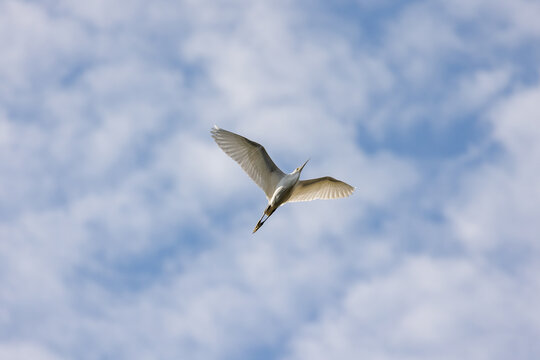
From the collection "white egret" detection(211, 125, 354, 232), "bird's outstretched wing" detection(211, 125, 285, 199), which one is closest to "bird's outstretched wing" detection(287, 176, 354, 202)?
"white egret" detection(211, 125, 354, 232)

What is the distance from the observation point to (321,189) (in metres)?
30.1

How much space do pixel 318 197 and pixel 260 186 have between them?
3.16 m

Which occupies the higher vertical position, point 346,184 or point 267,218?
point 346,184

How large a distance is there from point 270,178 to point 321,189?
2853 mm

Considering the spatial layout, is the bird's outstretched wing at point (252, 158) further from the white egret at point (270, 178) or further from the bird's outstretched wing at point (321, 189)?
the bird's outstretched wing at point (321, 189)

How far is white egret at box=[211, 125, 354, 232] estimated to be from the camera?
27.3 metres

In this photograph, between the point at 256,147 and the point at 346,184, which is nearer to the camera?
the point at 256,147

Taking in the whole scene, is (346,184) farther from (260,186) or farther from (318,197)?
(260,186)

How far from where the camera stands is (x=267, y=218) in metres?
28.8

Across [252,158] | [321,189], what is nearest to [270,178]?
[252,158]

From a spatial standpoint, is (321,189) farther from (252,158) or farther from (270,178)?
(252,158)

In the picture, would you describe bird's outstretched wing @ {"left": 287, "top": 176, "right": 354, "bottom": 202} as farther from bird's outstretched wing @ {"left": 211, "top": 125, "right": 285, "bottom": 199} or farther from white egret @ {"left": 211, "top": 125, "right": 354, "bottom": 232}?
bird's outstretched wing @ {"left": 211, "top": 125, "right": 285, "bottom": 199}

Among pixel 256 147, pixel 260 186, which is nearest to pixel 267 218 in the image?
pixel 260 186

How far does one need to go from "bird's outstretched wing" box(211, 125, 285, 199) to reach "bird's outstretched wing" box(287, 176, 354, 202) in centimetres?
148
